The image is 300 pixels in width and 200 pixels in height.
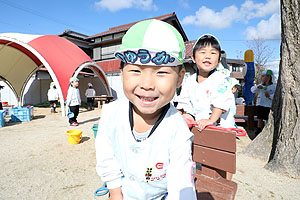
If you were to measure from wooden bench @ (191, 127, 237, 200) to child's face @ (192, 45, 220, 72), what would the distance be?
24.1 inches

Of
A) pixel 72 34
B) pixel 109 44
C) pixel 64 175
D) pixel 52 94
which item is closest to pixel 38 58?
pixel 52 94

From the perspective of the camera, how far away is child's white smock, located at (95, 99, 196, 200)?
3.53 feet

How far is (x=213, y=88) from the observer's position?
1.70 meters

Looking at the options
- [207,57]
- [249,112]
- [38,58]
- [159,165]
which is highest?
[38,58]

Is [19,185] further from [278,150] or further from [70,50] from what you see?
[70,50]

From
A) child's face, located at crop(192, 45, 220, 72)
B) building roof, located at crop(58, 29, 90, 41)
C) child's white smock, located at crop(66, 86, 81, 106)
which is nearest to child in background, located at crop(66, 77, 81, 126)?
child's white smock, located at crop(66, 86, 81, 106)

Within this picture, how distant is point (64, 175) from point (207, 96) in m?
3.05

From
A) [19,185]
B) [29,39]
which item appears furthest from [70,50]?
[19,185]

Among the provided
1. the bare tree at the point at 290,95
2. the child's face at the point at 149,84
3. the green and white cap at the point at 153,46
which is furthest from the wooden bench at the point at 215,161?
the bare tree at the point at 290,95

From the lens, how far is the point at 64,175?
3285 mm

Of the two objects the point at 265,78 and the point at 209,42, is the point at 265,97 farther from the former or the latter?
the point at 209,42

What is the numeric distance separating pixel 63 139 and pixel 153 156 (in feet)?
17.2

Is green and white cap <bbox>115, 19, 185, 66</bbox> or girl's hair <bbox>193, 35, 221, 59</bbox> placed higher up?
girl's hair <bbox>193, 35, 221, 59</bbox>

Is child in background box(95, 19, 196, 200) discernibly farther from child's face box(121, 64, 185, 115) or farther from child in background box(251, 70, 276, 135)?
child in background box(251, 70, 276, 135)
